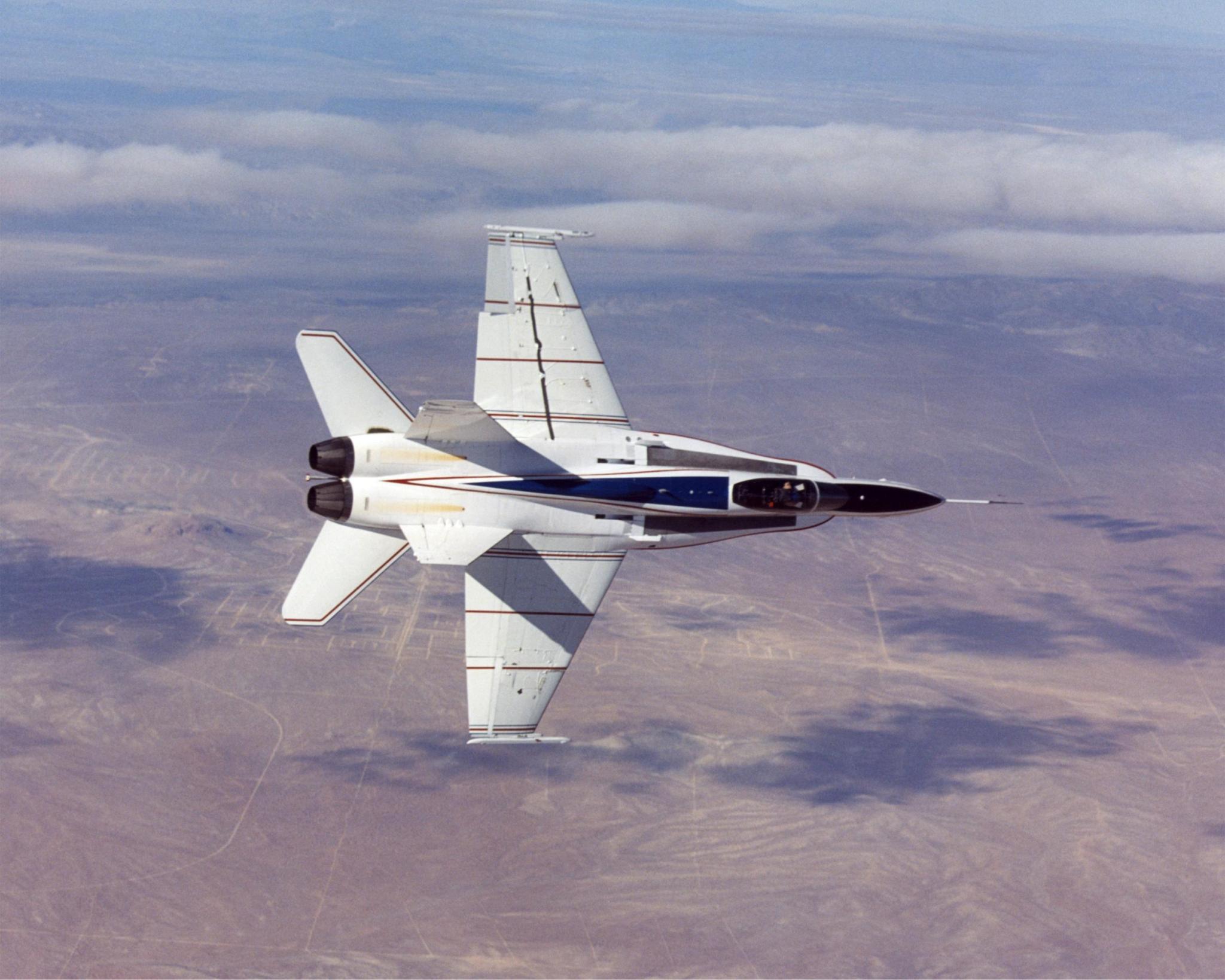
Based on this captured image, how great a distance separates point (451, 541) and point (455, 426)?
9.29 ft

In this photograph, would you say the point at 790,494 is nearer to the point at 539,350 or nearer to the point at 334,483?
the point at 539,350

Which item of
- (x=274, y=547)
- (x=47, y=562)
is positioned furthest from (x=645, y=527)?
(x=47, y=562)

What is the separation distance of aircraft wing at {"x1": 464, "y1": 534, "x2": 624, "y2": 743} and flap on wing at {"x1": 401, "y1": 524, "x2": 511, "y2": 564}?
1801mm

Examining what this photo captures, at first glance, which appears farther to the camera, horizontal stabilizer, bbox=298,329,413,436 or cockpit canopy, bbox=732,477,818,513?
cockpit canopy, bbox=732,477,818,513

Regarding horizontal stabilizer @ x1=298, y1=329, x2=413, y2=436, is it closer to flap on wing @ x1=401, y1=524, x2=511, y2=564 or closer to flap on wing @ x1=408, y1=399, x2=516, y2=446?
flap on wing @ x1=408, y1=399, x2=516, y2=446

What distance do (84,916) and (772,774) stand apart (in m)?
78.3

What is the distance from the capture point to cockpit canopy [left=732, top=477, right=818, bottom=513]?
31.4 meters

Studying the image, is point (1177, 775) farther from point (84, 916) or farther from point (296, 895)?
point (84, 916)

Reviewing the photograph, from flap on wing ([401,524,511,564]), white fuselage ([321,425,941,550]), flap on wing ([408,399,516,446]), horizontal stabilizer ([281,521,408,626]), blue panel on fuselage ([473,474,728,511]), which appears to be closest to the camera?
flap on wing ([408,399,516,446])

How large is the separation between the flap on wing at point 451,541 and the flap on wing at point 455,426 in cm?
216

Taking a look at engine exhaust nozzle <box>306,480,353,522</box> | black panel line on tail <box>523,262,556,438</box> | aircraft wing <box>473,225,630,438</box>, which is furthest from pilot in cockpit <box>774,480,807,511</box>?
engine exhaust nozzle <box>306,480,353,522</box>

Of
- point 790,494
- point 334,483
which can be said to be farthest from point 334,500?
point 790,494

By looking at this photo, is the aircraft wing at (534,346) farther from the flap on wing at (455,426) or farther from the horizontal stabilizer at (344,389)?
the horizontal stabilizer at (344,389)

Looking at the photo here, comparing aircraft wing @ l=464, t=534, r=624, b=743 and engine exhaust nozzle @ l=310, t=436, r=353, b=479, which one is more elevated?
engine exhaust nozzle @ l=310, t=436, r=353, b=479
